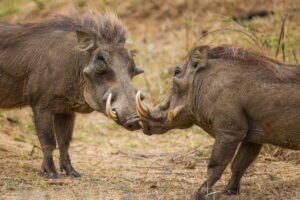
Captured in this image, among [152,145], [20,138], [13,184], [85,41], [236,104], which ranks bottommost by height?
[152,145]

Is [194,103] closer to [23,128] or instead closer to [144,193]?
[144,193]

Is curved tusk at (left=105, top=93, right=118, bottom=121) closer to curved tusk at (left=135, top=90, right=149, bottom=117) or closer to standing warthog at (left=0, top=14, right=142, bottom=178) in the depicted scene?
standing warthog at (left=0, top=14, right=142, bottom=178)

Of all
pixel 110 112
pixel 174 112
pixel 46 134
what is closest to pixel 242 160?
pixel 174 112

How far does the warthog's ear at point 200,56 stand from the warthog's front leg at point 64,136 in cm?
167

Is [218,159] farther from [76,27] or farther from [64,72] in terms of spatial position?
[76,27]

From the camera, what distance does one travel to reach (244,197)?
20.7ft

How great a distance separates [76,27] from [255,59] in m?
1.87

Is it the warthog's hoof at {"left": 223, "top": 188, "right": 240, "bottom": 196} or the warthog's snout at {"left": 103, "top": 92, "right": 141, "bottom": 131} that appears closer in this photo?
the warthog's hoof at {"left": 223, "top": 188, "right": 240, "bottom": 196}

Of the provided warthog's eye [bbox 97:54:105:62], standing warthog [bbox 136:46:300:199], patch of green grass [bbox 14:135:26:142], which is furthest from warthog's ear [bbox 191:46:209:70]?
patch of green grass [bbox 14:135:26:142]

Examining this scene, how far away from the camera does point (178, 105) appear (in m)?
6.48

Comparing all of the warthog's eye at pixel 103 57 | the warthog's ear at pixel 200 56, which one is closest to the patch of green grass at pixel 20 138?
the warthog's eye at pixel 103 57

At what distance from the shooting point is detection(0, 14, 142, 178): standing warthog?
22.8 ft

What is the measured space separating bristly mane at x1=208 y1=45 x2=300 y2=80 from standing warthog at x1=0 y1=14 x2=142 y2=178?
877 mm

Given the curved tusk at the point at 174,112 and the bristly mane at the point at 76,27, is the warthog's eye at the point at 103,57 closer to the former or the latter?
the bristly mane at the point at 76,27
